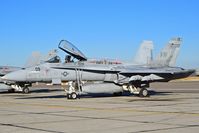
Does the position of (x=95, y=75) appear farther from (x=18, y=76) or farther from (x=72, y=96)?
(x=18, y=76)

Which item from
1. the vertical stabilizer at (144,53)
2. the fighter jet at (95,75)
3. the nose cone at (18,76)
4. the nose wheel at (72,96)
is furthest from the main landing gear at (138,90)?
the nose cone at (18,76)

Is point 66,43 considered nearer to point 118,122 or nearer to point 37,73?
point 37,73

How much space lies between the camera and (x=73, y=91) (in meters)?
23.0

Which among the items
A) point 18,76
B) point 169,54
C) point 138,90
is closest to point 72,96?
point 18,76

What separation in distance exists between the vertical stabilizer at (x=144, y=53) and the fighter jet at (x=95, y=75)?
2277 mm

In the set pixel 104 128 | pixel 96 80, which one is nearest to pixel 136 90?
pixel 96 80

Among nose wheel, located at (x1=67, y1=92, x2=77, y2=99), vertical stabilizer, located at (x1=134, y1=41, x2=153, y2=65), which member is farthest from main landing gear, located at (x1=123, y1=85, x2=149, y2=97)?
A: nose wheel, located at (x1=67, y1=92, x2=77, y2=99)

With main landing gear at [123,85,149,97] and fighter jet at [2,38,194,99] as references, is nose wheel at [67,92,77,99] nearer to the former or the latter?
fighter jet at [2,38,194,99]

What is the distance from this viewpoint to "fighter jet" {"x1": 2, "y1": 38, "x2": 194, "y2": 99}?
2383cm

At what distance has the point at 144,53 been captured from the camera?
28031 mm

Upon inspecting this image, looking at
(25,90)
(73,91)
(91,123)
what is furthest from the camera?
(25,90)

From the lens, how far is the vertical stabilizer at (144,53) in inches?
1094

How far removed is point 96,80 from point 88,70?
1119 mm

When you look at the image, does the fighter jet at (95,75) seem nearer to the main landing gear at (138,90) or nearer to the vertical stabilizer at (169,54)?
the main landing gear at (138,90)
